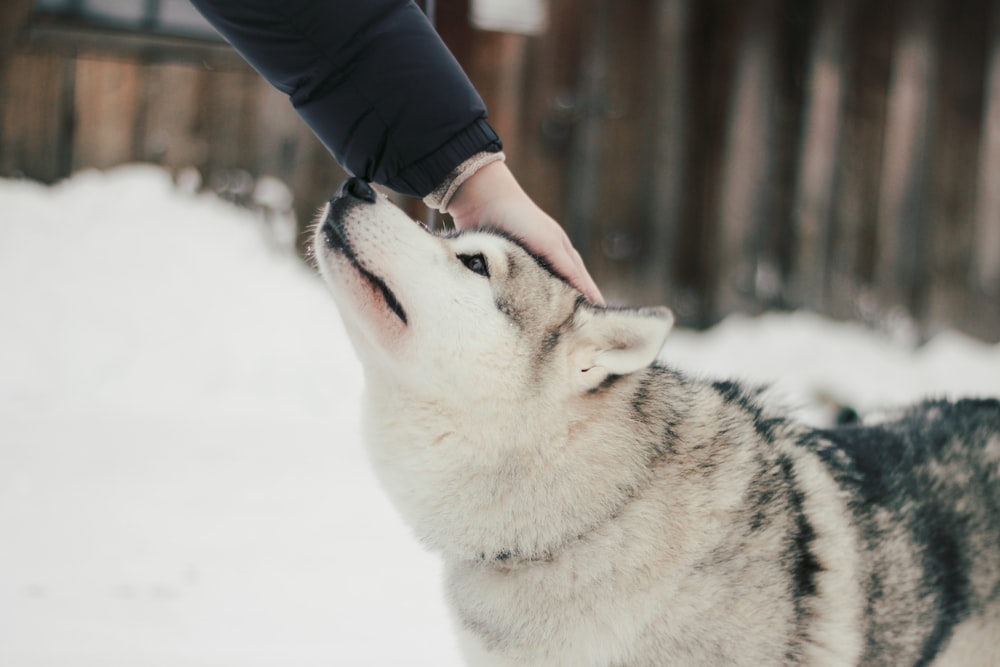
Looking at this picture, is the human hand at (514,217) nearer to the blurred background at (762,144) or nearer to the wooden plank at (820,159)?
the blurred background at (762,144)

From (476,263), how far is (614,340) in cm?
39

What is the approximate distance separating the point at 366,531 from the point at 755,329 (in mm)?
4114

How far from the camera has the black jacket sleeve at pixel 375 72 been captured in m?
2.26

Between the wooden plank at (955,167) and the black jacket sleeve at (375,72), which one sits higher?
the black jacket sleeve at (375,72)

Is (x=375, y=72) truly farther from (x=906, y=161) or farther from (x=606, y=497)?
(x=906, y=161)

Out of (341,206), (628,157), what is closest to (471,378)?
(341,206)

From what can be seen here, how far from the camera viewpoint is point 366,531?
388 centimetres

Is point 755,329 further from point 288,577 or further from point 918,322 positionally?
point 288,577

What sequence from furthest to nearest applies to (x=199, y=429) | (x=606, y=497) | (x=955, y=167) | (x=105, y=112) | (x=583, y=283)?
(x=955, y=167)
(x=105, y=112)
(x=199, y=429)
(x=583, y=283)
(x=606, y=497)

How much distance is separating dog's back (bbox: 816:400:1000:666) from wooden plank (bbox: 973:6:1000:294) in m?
5.61

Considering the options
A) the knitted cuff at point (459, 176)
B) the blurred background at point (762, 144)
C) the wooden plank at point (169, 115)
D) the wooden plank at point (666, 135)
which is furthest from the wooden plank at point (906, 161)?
the knitted cuff at point (459, 176)

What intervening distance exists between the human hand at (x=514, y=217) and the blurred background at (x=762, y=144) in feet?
12.9

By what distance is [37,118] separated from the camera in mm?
5734

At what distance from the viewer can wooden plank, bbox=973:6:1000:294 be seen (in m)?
7.19
